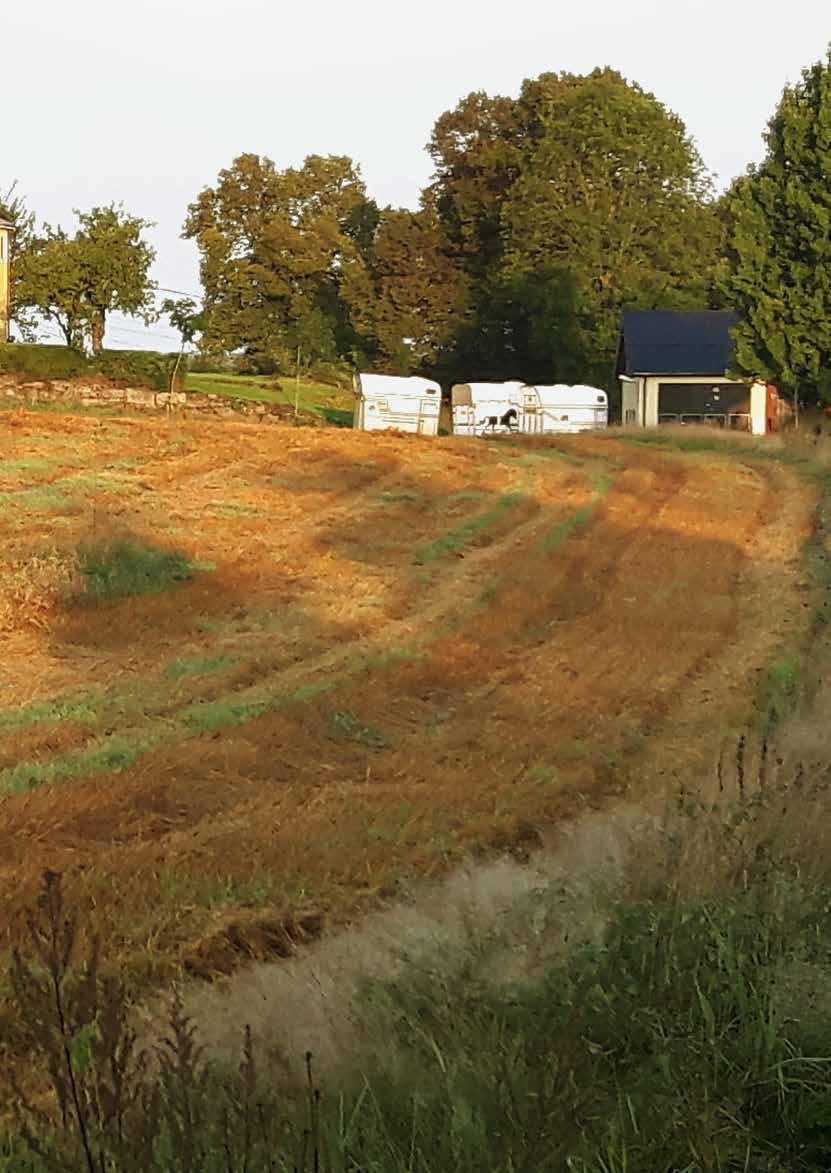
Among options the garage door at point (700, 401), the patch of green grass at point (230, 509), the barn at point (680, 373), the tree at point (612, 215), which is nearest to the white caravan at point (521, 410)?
the barn at point (680, 373)

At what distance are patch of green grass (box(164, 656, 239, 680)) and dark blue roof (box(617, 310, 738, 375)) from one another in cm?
3960

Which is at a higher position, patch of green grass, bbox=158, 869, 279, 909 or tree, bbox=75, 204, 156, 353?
tree, bbox=75, 204, 156, 353

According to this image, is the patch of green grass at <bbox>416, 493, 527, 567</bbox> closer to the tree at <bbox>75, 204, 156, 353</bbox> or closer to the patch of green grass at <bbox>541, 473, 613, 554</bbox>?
the patch of green grass at <bbox>541, 473, 613, 554</bbox>

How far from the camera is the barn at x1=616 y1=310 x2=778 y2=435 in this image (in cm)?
5316

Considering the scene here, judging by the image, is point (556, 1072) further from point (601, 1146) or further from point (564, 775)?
point (564, 775)

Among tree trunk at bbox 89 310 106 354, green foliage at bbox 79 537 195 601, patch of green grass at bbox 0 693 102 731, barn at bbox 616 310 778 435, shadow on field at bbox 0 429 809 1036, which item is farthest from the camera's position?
tree trunk at bbox 89 310 106 354

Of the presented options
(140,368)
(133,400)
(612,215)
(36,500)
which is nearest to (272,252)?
(612,215)

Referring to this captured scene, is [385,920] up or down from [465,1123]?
down

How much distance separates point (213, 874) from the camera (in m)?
8.14

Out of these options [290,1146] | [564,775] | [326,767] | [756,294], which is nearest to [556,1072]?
[290,1146]

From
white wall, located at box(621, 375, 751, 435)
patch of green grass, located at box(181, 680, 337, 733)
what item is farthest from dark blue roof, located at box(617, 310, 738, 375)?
patch of green grass, located at box(181, 680, 337, 733)

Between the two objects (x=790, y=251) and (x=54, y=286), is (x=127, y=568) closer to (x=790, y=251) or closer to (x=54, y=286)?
(x=790, y=251)

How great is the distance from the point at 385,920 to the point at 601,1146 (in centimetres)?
301

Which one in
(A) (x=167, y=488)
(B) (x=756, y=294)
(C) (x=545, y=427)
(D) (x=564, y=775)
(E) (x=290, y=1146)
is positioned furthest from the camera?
(C) (x=545, y=427)
